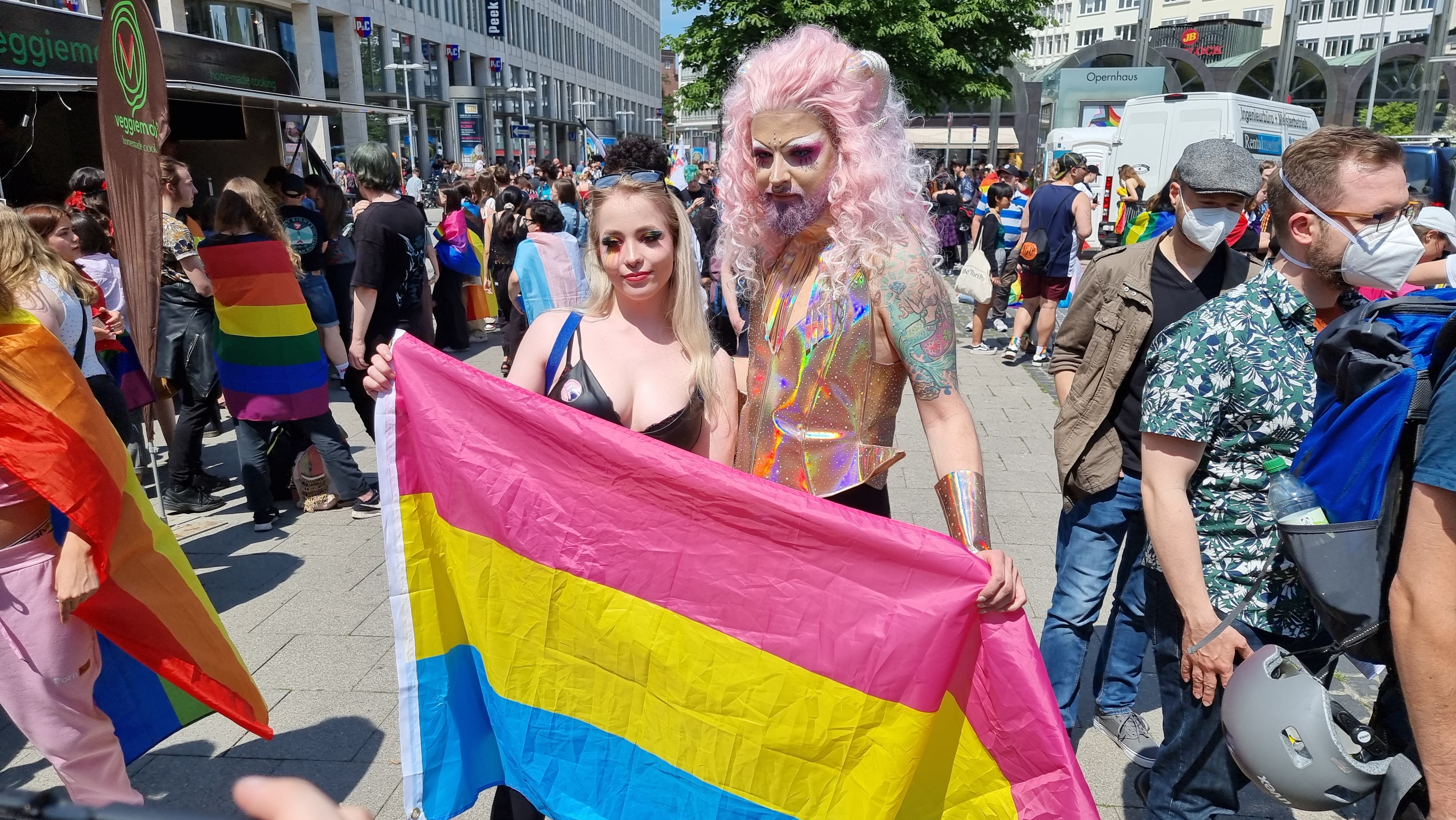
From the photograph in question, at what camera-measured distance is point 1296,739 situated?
1.65 m

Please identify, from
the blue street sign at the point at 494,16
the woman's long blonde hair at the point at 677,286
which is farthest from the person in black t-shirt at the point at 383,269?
the blue street sign at the point at 494,16

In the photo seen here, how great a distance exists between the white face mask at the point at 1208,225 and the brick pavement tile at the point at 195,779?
3270mm

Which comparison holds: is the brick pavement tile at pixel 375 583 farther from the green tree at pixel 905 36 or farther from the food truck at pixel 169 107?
the green tree at pixel 905 36

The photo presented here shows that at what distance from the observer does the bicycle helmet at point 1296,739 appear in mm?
1611

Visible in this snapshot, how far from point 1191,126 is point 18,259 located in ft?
51.9

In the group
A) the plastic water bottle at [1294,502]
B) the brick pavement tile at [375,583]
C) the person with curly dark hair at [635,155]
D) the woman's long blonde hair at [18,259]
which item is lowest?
the brick pavement tile at [375,583]

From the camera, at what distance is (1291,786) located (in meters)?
1.66

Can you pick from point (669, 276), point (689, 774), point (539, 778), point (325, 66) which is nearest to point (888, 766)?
point (689, 774)

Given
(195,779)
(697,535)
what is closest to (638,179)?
(697,535)

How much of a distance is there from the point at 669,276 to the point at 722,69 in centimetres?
2044

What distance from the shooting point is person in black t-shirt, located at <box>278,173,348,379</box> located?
5.99 metres

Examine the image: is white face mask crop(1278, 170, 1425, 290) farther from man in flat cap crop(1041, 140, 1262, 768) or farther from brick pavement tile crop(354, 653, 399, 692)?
brick pavement tile crop(354, 653, 399, 692)

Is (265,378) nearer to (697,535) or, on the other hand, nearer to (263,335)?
(263,335)

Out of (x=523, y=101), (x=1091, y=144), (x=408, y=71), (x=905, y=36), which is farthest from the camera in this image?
(x=523, y=101)
